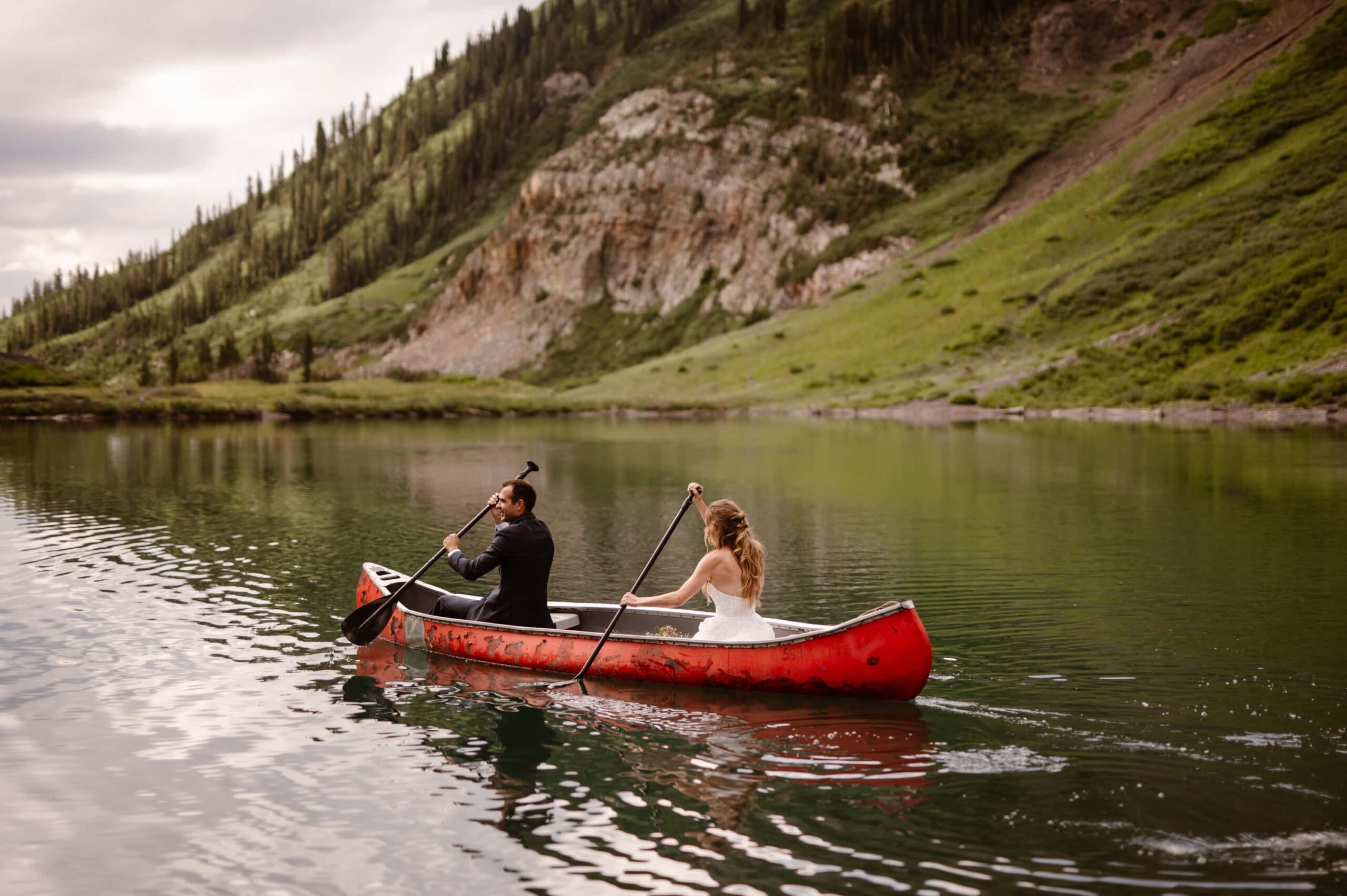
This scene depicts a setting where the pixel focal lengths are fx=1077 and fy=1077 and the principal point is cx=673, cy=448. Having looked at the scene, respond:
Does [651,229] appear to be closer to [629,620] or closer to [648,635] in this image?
[629,620]

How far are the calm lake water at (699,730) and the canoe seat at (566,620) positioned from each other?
150cm

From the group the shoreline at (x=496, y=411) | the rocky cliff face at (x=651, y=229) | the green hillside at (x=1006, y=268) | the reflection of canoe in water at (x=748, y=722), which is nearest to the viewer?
the reflection of canoe in water at (x=748, y=722)

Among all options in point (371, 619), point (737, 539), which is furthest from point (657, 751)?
point (371, 619)

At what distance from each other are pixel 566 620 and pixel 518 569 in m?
1.83

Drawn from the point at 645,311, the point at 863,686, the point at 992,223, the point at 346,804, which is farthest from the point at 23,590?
the point at 645,311

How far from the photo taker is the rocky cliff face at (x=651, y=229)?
171250 mm

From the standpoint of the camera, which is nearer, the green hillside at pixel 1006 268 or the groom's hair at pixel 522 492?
the groom's hair at pixel 522 492

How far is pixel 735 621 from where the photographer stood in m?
15.5

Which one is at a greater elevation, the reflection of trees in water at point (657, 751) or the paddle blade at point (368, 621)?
the paddle blade at point (368, 621)

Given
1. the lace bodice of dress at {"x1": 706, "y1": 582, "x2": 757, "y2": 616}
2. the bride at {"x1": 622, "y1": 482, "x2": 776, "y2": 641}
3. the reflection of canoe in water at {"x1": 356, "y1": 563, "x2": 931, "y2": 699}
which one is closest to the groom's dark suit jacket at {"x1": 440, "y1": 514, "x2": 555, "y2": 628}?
the reflection of canoe in water at {"x1": 356, "y1": 563, "x2": 931, "y2": 699}

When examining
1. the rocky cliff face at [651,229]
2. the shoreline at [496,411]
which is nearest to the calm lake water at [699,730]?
the shoreline at [496,411]

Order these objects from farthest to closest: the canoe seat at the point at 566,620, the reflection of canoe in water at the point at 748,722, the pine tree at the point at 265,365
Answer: the pine tree at the point at 265,365
the canoe seat at the point at 566,620
the reflection of canoe in water at the point at 748,722

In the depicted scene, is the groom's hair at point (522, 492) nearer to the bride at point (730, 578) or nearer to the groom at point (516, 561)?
the groom at point (516, 561)

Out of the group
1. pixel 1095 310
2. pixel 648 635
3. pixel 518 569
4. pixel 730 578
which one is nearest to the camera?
pixel 730 578
